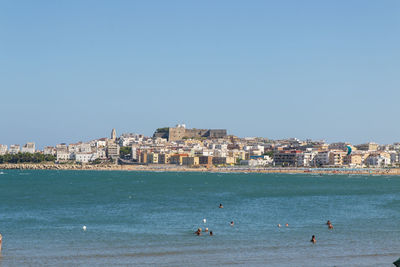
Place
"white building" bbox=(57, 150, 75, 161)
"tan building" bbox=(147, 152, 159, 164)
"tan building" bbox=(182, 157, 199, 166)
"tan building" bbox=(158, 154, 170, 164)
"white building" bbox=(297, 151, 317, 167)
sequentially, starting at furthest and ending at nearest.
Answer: "white building" bbox=(57, 150, 75, 161)
"tan building" bbox=(147, 152, 159, 164)
"tan building" bbox=(158, 154, 170, 164)
"tan building" bbox=(182, 157, 199, 166)
"white building" bbox=(297, 151, 317, 167)

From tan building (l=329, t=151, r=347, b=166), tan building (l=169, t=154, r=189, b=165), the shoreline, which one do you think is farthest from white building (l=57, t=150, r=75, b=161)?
tan building (l=329, t=151, r=347, b=166)

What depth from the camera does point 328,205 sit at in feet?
139

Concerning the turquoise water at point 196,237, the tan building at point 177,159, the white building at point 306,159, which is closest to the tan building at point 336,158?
the white building at point 306,159

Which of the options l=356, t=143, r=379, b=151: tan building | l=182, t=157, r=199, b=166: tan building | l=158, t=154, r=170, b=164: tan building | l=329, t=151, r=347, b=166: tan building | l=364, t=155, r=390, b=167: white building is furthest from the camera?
l=356, t=143, r=379, b=151: tan building

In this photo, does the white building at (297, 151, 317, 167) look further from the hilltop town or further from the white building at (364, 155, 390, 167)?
the white building at (364, 155, 390, 167)

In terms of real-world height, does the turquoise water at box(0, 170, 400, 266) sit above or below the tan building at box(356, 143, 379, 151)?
below

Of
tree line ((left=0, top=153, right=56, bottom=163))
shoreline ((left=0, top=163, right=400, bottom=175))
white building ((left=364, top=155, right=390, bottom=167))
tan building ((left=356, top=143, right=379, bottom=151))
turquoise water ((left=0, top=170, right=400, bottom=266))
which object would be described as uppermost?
tan building ((left=356, top=143, right=379, bottom=151))

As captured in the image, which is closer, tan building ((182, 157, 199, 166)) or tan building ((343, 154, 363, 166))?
tan building ((343, 154, 363, 166))

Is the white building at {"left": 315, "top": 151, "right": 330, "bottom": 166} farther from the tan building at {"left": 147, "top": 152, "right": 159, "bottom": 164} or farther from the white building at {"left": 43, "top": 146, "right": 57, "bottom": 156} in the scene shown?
the white building at {"left": 43, "top": 146, "right": 57, "bottom": 156}

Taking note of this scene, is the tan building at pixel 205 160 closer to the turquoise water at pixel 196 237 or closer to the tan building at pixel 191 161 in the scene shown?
the tan building at pixel 191 161

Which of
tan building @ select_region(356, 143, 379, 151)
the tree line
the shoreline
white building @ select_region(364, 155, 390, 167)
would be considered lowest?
the shoreline

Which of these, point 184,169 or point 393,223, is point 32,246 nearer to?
point 393,223

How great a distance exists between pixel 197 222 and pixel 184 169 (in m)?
121

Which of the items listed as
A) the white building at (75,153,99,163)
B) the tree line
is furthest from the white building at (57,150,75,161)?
the tree line
